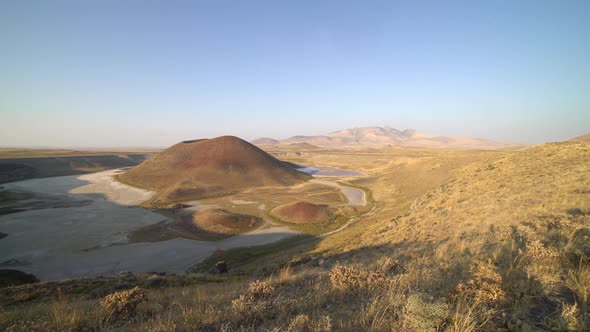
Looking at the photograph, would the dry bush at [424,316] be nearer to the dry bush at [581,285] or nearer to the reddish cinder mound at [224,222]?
the dry bush at [581,285]

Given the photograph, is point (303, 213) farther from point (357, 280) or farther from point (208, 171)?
point (208, 171)

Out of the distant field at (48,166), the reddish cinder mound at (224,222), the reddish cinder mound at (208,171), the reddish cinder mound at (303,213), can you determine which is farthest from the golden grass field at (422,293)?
the distant field at (48,166)

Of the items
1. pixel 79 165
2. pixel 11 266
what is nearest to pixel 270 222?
pixel 11 266

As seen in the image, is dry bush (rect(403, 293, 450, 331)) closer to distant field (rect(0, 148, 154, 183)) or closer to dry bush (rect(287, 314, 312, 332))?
dry bush (rect(287, 314, 312, 332))

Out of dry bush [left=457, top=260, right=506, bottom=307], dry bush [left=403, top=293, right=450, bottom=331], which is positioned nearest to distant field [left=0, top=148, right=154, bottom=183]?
dry bush [left=403, top=293, right=450, bottom=331]

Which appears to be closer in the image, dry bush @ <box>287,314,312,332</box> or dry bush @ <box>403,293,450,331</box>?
dry bush @ <box>403,293,450,331</box>

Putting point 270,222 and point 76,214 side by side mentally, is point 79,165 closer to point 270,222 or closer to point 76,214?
point 76,214

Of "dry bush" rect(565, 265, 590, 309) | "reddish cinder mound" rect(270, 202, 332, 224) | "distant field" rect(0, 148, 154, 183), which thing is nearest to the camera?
"dry bush" rect(565, 265, 590, 309)
